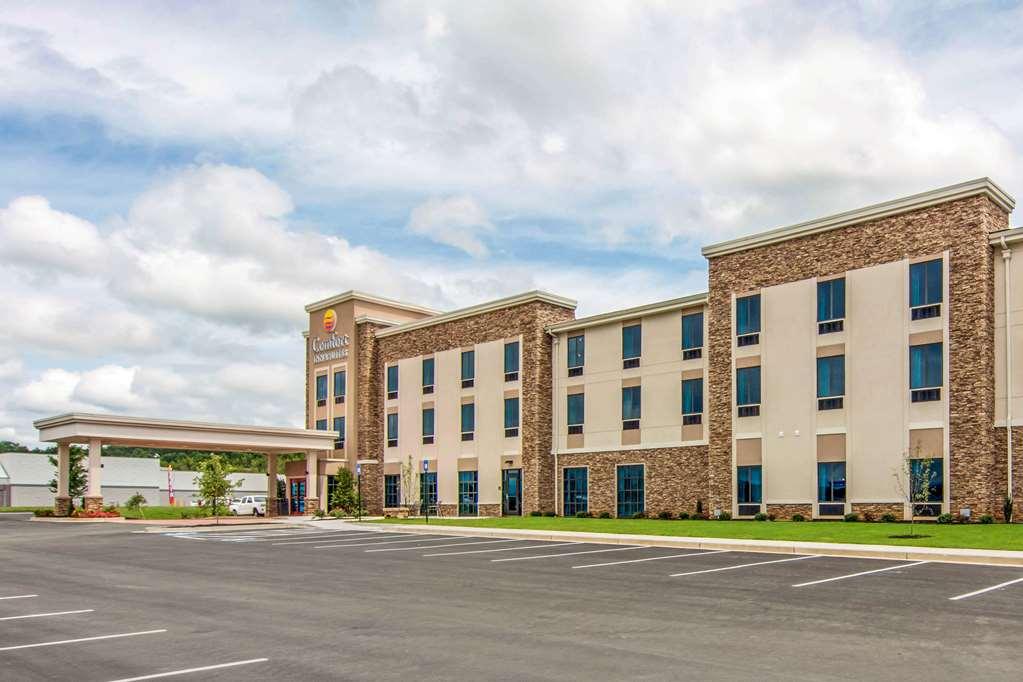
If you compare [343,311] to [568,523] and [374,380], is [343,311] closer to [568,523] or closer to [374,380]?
[374,380]

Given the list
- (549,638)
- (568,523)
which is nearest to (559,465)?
(568,523)

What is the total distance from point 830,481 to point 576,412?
14.4 metres

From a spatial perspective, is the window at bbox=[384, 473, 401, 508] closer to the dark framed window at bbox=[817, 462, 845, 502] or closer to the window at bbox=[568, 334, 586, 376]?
the window at bbox=[568, 334, 586, 376]

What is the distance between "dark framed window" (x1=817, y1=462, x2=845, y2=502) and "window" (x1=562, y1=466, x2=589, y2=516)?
12806 millimetres

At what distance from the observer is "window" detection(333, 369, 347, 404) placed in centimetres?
5900

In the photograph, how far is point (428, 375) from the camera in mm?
53875

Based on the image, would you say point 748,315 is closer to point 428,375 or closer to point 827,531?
point 827,531

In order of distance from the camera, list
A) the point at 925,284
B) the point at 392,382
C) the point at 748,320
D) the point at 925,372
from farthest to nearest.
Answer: the point at 392,382, the point at 748,320, the point at 925,284, the point at 925,372

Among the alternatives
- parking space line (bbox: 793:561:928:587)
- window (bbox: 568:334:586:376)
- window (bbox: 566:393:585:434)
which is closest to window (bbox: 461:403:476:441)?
window (bbox: 566:393:585:434)

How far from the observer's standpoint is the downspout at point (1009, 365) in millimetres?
30406

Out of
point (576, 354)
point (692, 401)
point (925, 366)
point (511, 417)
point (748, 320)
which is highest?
point (748, 320)

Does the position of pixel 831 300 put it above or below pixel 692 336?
above

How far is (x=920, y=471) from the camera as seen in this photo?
3128 cm

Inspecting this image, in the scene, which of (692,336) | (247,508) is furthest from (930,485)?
(247,508)
